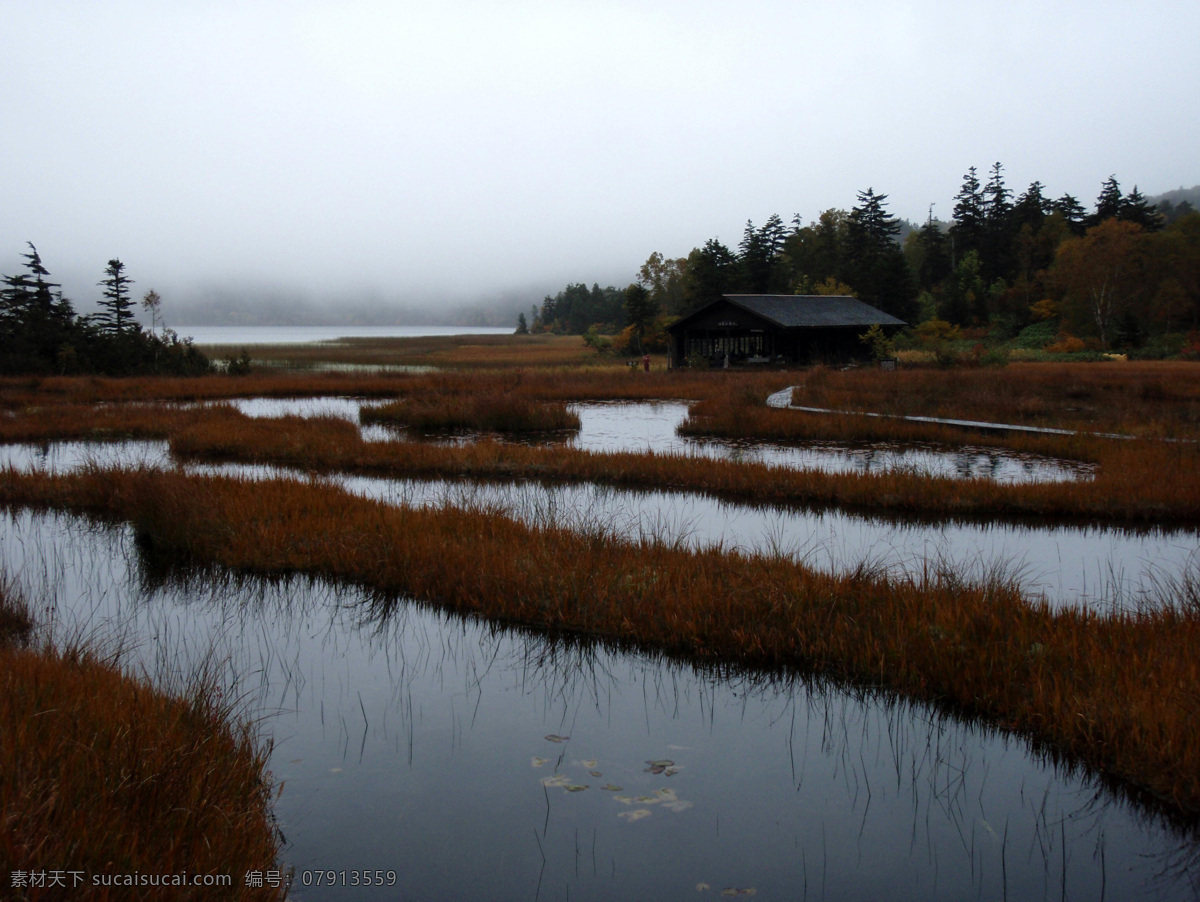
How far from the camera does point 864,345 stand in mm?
45500

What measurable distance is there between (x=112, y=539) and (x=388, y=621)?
5996 millimetres

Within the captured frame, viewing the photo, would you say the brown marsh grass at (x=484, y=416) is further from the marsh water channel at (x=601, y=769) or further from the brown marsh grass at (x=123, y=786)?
the brown marsh grass at (x=123, y=786)

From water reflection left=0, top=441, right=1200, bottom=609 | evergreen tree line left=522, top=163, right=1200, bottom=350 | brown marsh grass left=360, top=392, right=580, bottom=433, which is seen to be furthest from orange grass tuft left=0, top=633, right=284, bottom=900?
evergreen tree line left=522, top=163, right=1200, bottom=350

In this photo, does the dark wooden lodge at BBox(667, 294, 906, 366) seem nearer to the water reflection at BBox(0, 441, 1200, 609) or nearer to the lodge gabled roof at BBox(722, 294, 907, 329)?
the lodge gabled roof at BBox(722, 294, 907, 329)

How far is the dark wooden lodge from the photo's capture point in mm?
43750

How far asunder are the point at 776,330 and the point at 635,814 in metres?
40.7

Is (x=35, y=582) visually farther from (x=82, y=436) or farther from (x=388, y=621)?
→ (x=82, y=436)

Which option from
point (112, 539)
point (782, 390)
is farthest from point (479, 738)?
point (782, 390)

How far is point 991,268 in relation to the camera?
76.4 m

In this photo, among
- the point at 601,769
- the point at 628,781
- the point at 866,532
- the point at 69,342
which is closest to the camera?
the point at 628,781

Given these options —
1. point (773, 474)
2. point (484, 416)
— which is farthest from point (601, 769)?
point (484, 416)

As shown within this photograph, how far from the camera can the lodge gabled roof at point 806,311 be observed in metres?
42.6

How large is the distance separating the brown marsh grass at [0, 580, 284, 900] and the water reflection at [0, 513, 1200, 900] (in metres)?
0.59

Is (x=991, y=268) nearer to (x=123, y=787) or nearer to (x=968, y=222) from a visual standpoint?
(x=968, y=222)
